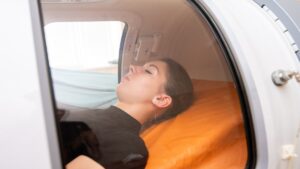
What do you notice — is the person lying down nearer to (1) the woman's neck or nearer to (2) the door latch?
(1) the woman's neck

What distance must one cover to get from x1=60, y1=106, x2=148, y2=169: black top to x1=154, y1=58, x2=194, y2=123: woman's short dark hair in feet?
0.44

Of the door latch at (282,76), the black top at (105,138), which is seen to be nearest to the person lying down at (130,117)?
the black top at (105,138)

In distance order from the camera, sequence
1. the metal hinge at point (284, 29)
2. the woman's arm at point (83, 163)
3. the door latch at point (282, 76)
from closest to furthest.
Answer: the woman's arm at point (83, 163), the door latch at point (282, 76), the metal hinge at point (284, 29)

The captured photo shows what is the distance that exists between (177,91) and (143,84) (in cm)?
11

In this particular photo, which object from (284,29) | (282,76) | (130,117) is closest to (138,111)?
(130,117)

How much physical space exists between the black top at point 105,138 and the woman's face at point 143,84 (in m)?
0.06

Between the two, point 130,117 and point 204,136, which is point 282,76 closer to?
point 204,136

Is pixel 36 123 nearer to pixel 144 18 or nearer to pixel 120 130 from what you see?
pixel 120 130

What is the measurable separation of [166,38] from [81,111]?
1.80 feet

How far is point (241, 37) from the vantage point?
37.6 inches

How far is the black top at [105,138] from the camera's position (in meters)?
0.75

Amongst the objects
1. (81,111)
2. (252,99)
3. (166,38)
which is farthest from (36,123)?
(166,38)

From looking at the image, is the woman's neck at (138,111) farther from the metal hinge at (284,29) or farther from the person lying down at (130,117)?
the metal hinge at (284,29)

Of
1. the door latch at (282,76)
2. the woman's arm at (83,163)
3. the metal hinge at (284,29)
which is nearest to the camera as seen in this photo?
the woman's arm at (83,163)
